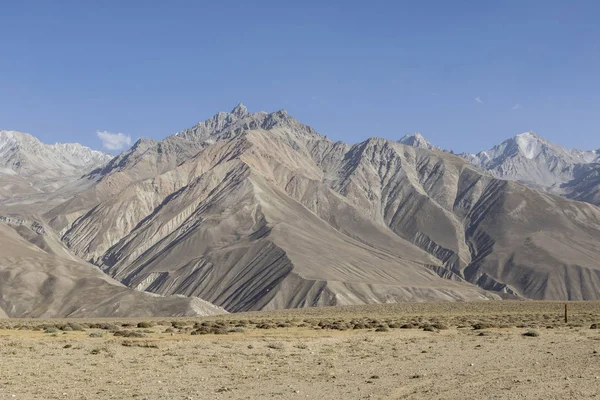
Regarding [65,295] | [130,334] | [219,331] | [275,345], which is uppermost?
[275,345]

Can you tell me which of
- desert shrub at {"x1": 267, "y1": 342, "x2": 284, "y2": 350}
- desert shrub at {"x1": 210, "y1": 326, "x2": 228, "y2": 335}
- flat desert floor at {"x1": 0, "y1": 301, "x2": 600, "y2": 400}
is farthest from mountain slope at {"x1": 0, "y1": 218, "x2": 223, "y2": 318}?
desert shrub at {"x1": 267, "y1": 342, "x2": 284, "y2": 350}

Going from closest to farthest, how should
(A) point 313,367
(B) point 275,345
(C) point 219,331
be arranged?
1. (A) point 313,367
2. (B) point 275,345
3. (C) point 219,331

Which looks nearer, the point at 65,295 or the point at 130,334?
the point at 130,334

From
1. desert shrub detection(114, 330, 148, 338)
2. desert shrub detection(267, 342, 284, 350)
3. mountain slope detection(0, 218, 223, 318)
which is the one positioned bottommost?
mountain slope detection(0, 218, 223, 318)

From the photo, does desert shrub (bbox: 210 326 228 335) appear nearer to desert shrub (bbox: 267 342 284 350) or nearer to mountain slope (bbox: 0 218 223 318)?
desert shrub (bbox: 267 342 284 350)

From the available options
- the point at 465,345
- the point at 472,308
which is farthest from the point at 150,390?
the point at 472,308

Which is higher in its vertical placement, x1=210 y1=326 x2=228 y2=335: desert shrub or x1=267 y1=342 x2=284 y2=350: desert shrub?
x1=267 y1=342 x2=284 y2=350: desert shrub

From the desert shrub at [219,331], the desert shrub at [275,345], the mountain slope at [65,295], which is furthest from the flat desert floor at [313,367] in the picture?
the mountain slope at [65,295]

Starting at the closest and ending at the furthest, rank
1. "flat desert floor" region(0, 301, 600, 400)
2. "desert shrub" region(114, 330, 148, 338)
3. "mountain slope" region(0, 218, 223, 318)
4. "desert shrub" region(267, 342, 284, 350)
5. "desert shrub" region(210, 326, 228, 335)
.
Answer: "flat desert floor" region(0, 301, 600, 400) < "desert shrub" region(267, 342, 284, 350) < "desert shrub" region(114, 330, 148, 338) < "desert shrub" region(210, 326, 228, 335) < "mountain slope" region(0, 218, 223, 318)

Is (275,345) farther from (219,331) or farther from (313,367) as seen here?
(219,331)

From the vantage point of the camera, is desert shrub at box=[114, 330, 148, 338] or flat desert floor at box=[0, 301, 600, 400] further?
desert shrub at box=[114, 330, 148, 338]

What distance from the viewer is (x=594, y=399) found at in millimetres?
16672

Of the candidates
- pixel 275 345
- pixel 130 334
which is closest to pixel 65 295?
pixel 130 334

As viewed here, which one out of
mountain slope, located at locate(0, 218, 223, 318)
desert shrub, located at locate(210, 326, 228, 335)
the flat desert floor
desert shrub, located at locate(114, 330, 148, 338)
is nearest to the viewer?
the flat desert floor
